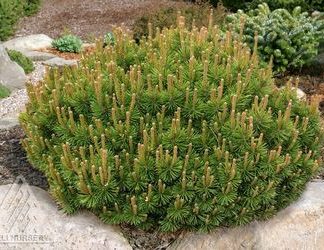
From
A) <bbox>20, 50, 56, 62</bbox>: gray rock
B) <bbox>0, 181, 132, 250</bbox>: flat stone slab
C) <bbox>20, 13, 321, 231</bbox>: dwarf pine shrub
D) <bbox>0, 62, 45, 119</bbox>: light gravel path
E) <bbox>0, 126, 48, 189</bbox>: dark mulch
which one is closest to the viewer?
<bbox>20, 13, 321, 231</bbox>: dwarf pine shrub

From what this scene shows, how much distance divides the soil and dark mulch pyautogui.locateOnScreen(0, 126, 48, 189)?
23.2 feet

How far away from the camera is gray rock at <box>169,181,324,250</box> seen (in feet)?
16.6

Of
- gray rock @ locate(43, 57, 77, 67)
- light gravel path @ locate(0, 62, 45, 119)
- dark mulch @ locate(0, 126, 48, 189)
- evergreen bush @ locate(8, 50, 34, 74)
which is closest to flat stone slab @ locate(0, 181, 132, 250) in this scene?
dark mulch @ locate(0, 126, 48, 189)

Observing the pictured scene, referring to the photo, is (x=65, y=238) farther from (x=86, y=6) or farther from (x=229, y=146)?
(x=86, y=6)

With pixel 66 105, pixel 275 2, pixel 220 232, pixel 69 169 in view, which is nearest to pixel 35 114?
pixel 66 105

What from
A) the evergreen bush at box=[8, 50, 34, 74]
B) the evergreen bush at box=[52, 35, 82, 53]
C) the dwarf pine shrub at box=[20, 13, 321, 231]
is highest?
the dwarf pine shrub at box=[20, 13, 321, 231]

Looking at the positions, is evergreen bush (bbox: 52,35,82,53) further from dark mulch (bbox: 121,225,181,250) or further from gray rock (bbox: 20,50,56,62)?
dark mulch (bbox: 121,225,181,250)

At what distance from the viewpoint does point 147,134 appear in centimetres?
466

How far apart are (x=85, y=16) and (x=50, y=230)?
11006mm

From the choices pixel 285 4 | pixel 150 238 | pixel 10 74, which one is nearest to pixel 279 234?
pixel 150 238

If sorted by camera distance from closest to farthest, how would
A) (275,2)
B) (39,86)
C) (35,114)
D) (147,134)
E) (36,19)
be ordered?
(147,134)
(35,114)
(39,86)
(275,2)
(36,19)

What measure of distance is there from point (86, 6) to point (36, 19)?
1.48 m

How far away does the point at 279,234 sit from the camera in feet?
16.9

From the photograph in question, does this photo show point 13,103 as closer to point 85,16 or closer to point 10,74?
point 10,74
